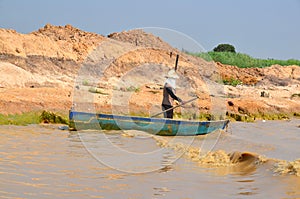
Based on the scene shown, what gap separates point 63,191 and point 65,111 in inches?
410

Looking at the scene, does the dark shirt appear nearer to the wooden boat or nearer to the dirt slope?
the wooden boat

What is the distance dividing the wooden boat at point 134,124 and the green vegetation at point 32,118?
162 cm

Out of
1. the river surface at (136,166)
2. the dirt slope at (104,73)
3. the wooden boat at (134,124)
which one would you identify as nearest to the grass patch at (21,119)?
the dirt slope at (104,73)

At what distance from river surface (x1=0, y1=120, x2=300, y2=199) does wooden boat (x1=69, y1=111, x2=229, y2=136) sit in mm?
219

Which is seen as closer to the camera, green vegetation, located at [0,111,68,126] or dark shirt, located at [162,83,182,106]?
dark shirt, located at [162,83,182,106]

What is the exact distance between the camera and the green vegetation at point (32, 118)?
12.9m

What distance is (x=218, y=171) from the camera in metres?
7.69

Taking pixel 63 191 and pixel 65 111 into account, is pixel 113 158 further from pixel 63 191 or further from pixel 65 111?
pixel 65 111

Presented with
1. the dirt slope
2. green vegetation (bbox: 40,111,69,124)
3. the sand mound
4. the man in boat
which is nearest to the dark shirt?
the man in boat

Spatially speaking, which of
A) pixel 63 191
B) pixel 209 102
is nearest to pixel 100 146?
pixel 63 191

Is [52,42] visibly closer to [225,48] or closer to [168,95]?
[168,95]

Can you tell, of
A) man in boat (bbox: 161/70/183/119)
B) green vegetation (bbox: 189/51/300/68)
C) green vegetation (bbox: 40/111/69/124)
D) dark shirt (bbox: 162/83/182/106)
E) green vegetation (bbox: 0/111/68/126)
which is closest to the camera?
dark shirt (bbox: 162/83/182/106)

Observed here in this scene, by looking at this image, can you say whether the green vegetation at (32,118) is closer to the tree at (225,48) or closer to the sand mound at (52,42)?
the sand mound at (52,42)

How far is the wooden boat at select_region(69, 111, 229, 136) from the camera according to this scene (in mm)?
11945
